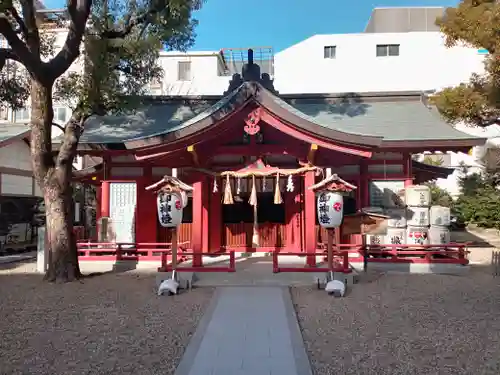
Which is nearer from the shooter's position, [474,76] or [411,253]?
[411,253]

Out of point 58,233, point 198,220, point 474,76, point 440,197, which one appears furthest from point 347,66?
point 58,233

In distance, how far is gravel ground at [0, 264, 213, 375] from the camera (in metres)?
5.00

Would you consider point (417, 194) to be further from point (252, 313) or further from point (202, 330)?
point (202, 330)

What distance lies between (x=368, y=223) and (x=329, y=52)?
25.7 metres

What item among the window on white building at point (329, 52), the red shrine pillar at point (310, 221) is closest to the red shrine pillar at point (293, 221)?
the red shrine pillar at point (310, 221)

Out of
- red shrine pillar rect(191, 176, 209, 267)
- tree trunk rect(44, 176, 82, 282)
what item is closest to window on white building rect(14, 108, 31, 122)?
tree trunk rect(44, 176, 82, 282)

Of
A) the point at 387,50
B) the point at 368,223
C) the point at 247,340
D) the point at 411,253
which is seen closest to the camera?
the point at 247,340

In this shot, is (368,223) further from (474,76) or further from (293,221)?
(474,76)

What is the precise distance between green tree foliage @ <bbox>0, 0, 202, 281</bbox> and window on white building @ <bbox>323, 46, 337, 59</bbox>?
2391 centimetres

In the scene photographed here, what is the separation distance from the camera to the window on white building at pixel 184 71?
33625 millimetres

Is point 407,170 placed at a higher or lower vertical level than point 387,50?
lower

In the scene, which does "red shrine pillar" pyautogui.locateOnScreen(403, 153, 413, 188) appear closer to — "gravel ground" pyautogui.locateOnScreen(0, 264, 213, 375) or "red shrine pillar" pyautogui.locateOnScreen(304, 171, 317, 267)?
"red shrine pillar" pyautogui.locateOnScreen(304, 171, 317, 267)

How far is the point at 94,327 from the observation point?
21.4 ft

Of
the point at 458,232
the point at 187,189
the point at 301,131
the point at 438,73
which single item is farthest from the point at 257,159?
the point at 438,73
